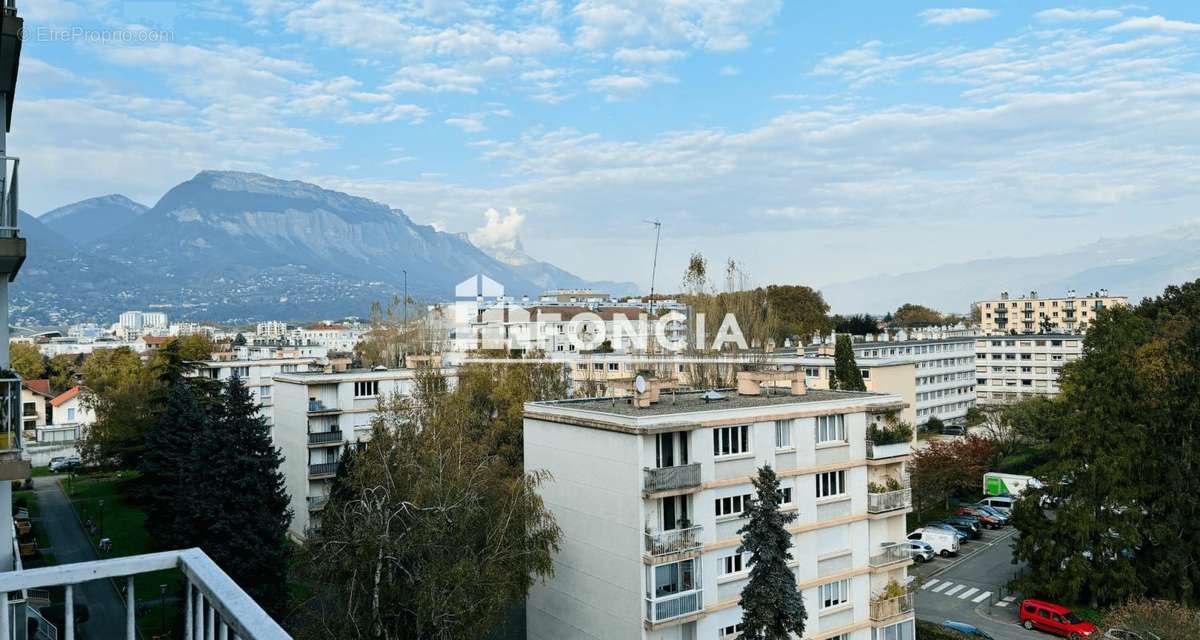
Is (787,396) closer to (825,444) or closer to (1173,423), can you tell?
(825,444)

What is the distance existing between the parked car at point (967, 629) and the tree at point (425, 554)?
17.1m

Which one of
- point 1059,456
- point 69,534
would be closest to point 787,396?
point 1059,456

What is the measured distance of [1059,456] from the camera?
1334 inches

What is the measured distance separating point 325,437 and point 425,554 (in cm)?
2256

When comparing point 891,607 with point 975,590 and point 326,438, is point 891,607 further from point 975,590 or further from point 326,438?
point 326,438

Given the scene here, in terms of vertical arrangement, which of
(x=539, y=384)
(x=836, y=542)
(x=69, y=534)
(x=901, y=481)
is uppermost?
(x=539, y=384)

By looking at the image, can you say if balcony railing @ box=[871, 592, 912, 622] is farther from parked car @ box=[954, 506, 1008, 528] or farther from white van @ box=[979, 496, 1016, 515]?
white van @ box=[979, 496, 1016, 515]

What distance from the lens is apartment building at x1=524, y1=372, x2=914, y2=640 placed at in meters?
19.9

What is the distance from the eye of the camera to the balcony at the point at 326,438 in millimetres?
37312

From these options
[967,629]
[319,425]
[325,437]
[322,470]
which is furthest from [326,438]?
[967,629]

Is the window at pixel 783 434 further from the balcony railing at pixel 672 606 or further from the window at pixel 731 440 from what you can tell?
the balcony railing at pixel 672 606

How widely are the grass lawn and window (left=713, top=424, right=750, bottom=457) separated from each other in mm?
17191

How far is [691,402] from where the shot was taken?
24.4 m

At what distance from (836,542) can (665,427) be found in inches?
293
